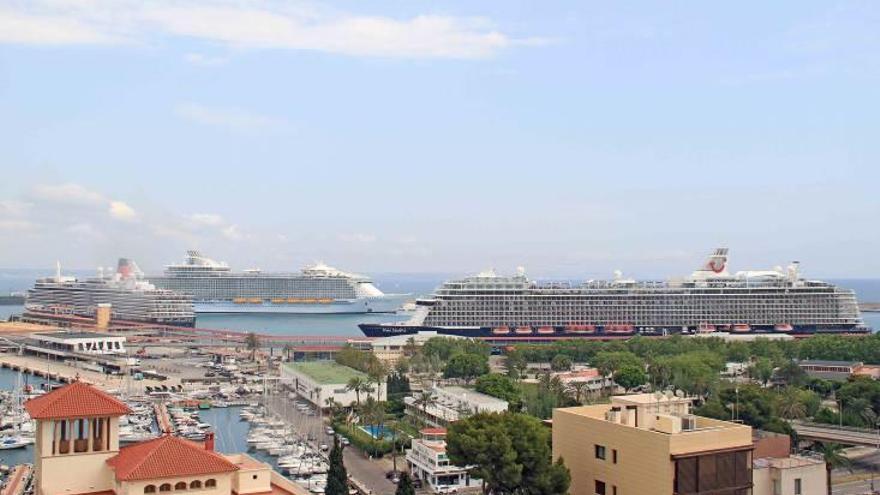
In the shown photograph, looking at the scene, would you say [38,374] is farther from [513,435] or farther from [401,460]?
[513,435]

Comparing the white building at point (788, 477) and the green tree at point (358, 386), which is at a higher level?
the white building at point (788, 477)

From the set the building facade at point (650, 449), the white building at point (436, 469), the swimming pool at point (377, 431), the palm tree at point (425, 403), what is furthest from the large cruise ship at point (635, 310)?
the building facade at point (650, 449)

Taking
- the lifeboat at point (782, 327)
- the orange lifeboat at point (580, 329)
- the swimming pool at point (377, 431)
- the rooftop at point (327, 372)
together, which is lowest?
the swimming pool at point (377, 431)

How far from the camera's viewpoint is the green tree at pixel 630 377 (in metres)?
56.5

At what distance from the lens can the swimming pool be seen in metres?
42.7

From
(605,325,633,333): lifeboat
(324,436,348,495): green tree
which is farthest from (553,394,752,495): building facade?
(605,325,633,333): lifeboat

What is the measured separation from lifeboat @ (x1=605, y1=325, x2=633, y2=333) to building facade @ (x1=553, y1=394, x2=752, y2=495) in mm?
65254

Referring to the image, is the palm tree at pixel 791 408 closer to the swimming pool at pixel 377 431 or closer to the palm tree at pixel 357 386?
the swimming pool at pixel 377 431

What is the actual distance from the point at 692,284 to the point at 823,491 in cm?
6843

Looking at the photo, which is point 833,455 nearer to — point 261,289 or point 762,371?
point 762,371

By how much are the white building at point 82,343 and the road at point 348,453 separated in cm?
3128

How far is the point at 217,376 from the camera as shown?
66688mm

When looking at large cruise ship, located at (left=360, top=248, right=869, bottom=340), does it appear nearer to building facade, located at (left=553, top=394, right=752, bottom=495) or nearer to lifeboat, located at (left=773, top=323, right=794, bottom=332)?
lifeboat, located at (left=773, top=323, right=794, bottom=332)

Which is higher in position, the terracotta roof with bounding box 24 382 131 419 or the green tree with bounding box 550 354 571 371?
the terracotta roof with bounding box 24 382 131 419
